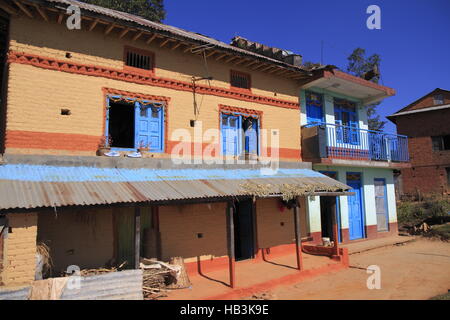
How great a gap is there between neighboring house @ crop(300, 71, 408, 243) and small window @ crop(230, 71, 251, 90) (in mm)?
2924

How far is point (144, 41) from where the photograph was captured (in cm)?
1002

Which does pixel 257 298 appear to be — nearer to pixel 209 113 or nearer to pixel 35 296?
pixel 35 296

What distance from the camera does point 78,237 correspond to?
8.23m

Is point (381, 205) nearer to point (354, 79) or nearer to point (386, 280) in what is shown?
point (354, 79)

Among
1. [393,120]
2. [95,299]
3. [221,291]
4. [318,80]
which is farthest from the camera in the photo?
[393,120]

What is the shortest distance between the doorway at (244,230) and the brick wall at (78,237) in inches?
193

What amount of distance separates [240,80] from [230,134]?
227cm

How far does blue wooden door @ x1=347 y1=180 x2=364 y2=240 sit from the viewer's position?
14852 millimetres

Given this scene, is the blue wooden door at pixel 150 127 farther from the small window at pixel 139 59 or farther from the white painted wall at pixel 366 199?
the white painted wall at pixel 366 199

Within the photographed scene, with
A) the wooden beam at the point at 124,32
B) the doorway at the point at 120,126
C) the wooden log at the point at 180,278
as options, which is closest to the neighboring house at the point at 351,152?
the wooden log at the point at 180,278

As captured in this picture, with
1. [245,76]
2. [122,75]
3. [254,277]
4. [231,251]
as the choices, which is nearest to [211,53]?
[245,76]

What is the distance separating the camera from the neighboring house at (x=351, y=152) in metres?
13.4

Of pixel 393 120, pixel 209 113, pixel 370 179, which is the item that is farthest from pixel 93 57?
pixel 393 120
